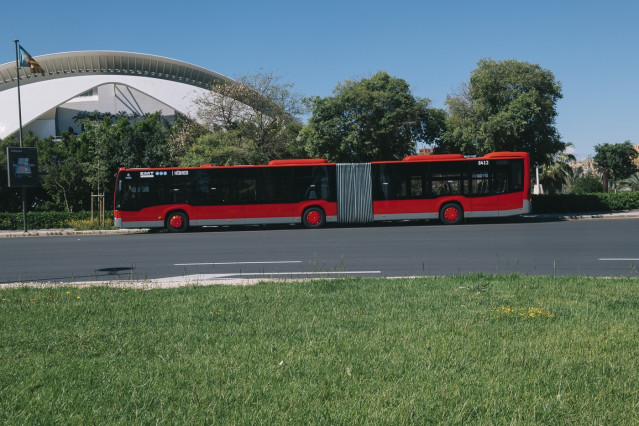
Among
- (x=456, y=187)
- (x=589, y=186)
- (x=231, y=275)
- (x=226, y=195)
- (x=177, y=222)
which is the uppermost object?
(x=589, y=186)

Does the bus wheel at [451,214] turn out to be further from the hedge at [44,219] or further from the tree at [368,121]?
the hedge at [44,219]

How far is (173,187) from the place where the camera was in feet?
81.6

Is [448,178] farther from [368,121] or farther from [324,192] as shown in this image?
[368,121]

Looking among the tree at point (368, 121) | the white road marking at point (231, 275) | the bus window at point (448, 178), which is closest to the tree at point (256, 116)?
the tree at point (368, 121)

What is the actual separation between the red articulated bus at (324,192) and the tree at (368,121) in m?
8.82

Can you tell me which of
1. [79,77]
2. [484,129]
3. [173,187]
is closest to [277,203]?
[173,187]

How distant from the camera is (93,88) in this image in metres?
77.2

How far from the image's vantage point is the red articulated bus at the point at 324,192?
24.7 meters

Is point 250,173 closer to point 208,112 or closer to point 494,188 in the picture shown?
point 494,188

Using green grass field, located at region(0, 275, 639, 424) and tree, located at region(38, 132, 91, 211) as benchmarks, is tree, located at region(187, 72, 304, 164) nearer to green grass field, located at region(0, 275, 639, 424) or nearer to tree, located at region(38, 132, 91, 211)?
tree, located at region(38, 132, 91, 211)

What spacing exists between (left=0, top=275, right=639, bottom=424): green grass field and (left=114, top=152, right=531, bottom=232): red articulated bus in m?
17.4

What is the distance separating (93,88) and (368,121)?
54979 millimetres

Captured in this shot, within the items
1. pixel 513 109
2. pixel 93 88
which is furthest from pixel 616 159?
pixel 93 88

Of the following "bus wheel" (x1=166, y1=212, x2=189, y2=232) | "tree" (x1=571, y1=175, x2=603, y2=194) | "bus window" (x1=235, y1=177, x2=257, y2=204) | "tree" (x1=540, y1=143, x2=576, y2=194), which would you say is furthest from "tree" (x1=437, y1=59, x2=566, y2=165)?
"tree" (x1=540, y1=143, x2=576, y2=194)
